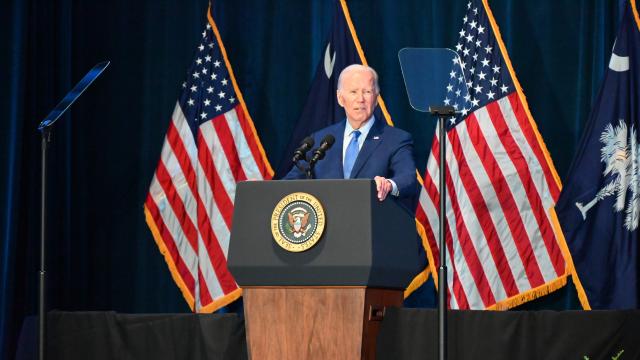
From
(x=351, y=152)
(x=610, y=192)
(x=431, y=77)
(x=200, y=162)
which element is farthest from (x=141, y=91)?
(x=431, y=77)

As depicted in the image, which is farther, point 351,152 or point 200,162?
point 200,162

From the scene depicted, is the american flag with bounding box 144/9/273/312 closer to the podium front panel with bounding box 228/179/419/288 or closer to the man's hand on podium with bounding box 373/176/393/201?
the podium front panel with bounding box 228/179/419/288

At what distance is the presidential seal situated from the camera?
11.6 feet

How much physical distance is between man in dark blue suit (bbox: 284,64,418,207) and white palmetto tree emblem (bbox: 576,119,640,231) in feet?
6.81

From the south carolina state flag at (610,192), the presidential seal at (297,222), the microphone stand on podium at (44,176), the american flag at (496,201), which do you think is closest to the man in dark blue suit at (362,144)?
the presidential seal at (297,222)

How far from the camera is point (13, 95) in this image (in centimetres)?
615

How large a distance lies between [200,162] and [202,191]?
21cm

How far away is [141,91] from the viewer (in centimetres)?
706

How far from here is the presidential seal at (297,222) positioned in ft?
11.6

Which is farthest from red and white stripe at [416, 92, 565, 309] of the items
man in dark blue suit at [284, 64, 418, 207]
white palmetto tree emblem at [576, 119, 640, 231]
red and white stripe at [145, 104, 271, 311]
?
man in dark blue suit at [284, 64, 418, 207]

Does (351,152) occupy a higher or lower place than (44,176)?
higher

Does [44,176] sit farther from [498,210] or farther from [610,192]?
[610,192]

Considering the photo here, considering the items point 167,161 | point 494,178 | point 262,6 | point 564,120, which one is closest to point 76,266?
point 167,161

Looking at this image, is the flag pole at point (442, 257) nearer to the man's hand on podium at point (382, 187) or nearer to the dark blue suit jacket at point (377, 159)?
the man's hand on podium at point (382, 187)
